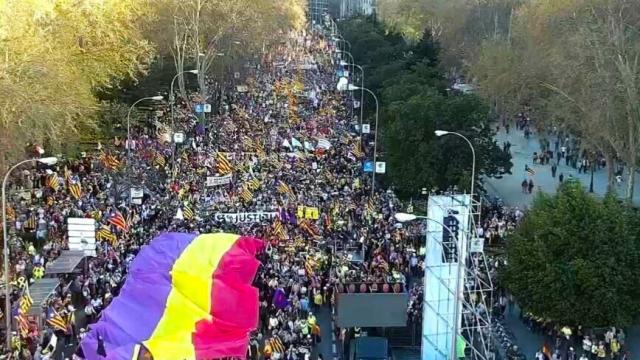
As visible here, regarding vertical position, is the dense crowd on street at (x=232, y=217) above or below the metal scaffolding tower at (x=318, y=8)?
below

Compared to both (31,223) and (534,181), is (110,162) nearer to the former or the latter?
(31,223)

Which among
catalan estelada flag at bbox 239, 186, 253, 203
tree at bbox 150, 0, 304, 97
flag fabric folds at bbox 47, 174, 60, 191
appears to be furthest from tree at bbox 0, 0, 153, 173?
catalan estelada flag at bbox 239, 186, 253, 203

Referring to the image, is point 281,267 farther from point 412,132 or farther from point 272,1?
point 272,1

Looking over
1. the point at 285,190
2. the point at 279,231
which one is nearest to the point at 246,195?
the point at 285,190

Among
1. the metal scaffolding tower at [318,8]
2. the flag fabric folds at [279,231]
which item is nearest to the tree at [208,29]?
the flag fabric folds at [279,231]

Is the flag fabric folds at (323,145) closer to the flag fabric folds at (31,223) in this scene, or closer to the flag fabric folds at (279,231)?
the flag fabric folds at (279,231)
